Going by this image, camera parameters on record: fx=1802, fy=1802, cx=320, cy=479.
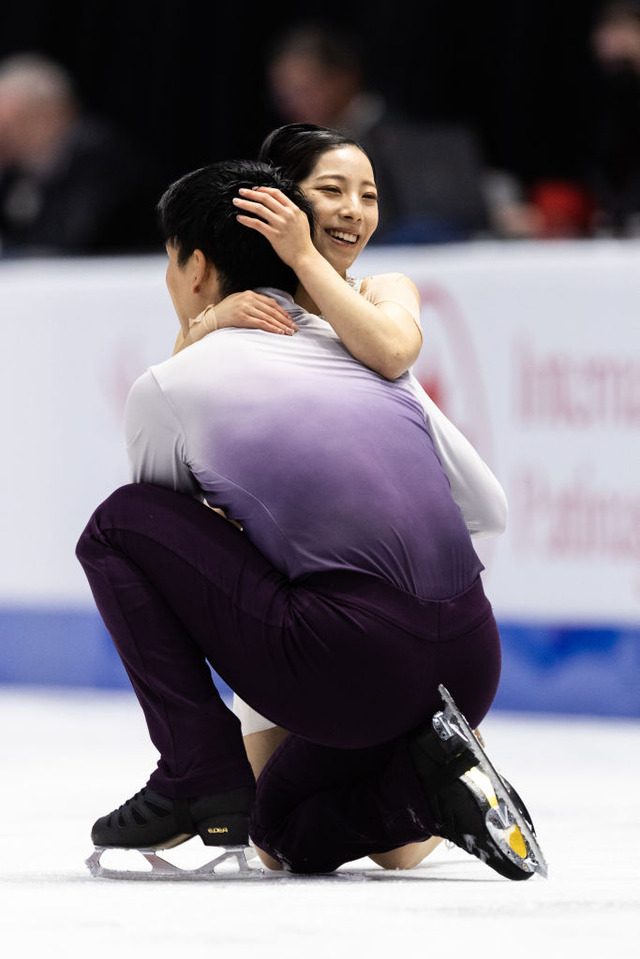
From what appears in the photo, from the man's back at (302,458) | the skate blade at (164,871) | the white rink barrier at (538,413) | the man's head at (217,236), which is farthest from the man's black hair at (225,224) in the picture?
the white rink barrier at (538,413)

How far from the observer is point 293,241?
2.42 metres

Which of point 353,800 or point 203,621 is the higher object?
point 203,621

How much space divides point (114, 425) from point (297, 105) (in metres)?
1.71

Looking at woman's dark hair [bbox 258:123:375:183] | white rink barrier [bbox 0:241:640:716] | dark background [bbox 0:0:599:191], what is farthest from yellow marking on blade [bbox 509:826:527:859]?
dark background [bbox 0:0:599:191]

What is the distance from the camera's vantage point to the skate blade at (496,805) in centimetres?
233

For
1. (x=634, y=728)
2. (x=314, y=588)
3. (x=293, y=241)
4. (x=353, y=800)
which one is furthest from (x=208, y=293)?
(x=634, y=728)

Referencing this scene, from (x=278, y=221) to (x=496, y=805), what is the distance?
82 cm

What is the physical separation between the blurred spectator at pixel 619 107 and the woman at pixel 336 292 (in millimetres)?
3133

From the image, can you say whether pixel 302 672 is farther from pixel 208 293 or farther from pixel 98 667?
pixel 98 667

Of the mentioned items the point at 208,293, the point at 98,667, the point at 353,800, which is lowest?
the point at 98,667

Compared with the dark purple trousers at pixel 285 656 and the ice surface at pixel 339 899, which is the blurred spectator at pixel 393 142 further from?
the dark purple trousers at pixel 285 656

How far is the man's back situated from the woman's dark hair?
0.30 meters

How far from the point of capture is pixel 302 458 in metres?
2.37

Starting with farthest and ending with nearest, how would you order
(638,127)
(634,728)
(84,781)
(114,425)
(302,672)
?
(638,127) → (114,425) → (634,728) → (84,781) → (302,672)
